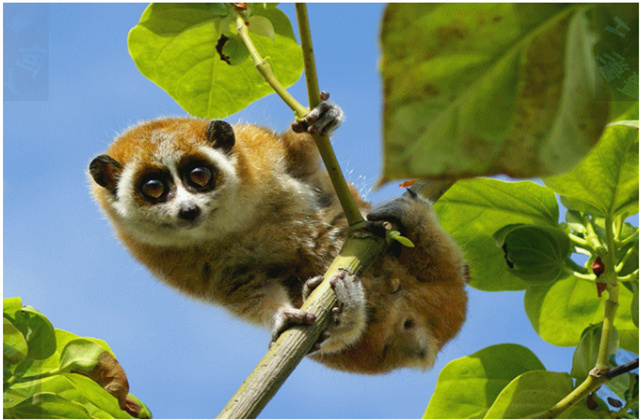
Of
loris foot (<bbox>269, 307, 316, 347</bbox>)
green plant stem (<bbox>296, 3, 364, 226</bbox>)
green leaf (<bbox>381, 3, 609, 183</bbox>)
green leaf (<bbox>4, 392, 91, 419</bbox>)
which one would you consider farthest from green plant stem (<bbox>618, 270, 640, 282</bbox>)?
green leaf (<bbox>4, 392, 91, 419</bbox>)

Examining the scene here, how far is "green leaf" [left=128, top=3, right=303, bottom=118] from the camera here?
2.52 metres

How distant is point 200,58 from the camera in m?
2.75

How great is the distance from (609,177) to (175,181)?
2.08m

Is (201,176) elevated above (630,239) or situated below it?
above

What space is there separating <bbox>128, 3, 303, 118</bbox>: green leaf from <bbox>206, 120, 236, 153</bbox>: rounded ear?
377 millimetres

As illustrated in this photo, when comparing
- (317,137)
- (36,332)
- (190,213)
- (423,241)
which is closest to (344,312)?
(423,241)

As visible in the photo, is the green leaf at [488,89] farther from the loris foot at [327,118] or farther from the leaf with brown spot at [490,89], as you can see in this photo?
the loris foot at [327,118]

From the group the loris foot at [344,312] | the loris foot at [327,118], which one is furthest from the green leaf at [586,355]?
the loris foot at [327,118]

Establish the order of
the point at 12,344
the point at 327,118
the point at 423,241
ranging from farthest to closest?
1. the point at 423,241
2. the point at 327,118
3. the point at 12,344

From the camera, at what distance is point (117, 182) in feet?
11.6

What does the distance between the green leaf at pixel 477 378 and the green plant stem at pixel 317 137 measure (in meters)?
0.98

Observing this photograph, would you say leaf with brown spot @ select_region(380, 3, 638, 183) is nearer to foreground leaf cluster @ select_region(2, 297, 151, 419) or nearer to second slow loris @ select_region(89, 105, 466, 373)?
foreground leaf cluster @ select_region(2, 297, 151, 419)

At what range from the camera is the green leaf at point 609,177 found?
2266 mm

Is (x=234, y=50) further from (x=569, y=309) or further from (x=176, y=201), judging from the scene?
(x=569, y=309)
